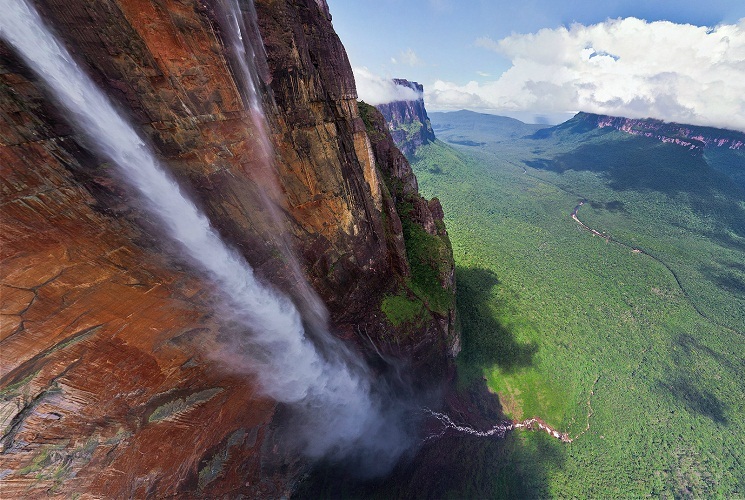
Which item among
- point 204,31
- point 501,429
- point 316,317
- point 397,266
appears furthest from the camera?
point 501,429

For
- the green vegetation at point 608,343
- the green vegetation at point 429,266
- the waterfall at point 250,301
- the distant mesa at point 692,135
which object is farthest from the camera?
the distant mesa at point 692,135

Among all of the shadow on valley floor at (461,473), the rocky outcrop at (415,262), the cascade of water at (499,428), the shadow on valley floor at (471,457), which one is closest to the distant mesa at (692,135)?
the shadow on valley floor at (471,457)

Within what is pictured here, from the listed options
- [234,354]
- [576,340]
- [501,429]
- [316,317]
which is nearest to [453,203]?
[576,340]

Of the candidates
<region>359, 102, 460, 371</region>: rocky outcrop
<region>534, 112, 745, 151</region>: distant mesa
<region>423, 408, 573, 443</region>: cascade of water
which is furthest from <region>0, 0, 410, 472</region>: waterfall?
<region>534, 112, 745, 151</region>: distant mesa

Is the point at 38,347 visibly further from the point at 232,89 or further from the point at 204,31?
the point at 204,31

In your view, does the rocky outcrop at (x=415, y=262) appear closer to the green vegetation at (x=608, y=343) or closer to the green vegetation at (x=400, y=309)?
the green vegetation at (x=400, y=309)
